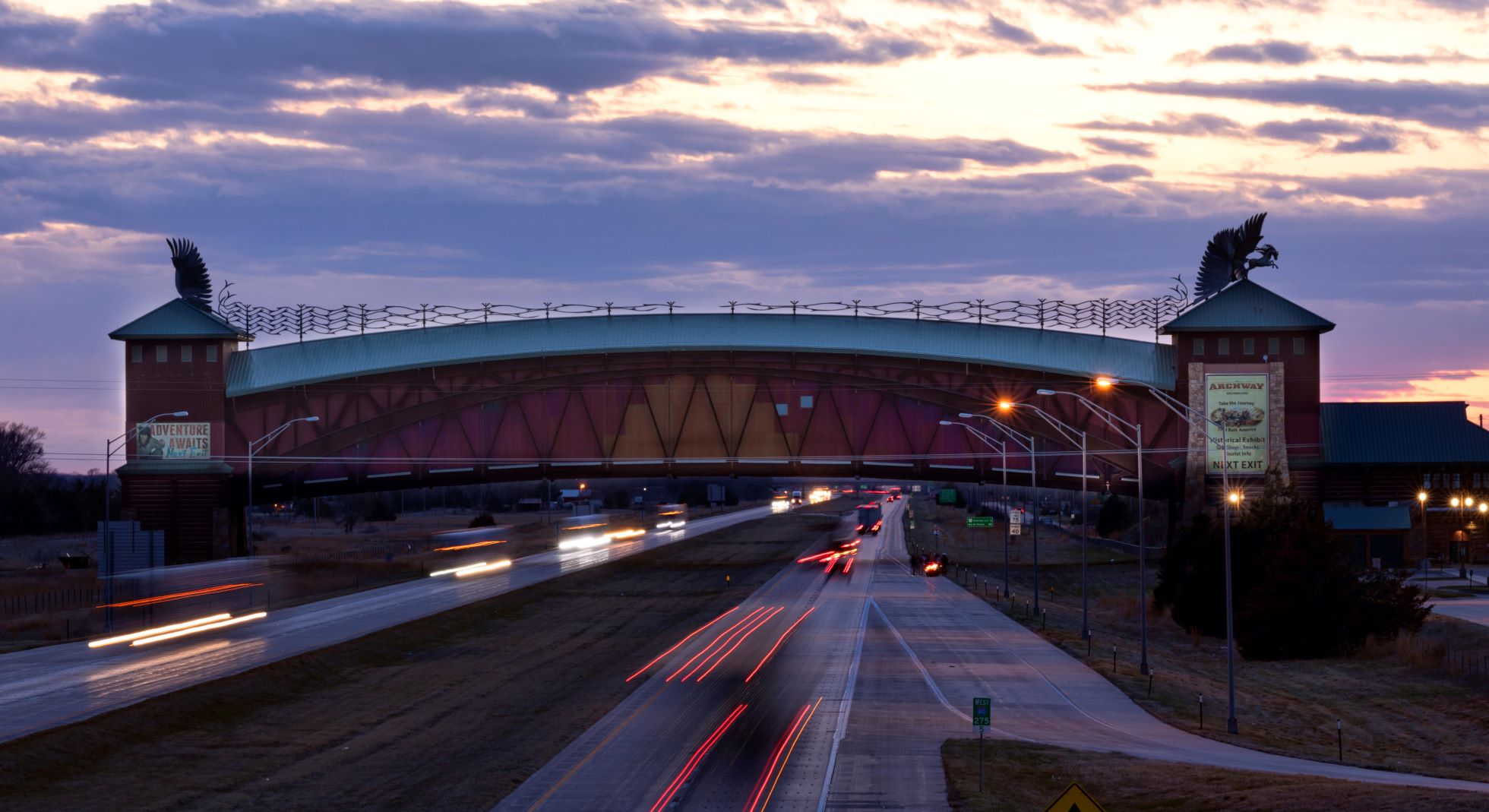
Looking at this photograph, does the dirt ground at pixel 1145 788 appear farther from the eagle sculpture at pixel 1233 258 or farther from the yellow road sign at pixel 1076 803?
the eagle sculpture at pixel 1233 258

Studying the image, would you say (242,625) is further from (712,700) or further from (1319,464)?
(1319,464)

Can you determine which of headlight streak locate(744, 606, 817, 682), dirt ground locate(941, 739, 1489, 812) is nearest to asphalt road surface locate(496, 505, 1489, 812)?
headlight streak locate(744, 606, 817, 682)

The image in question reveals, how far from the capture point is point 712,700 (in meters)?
39.4

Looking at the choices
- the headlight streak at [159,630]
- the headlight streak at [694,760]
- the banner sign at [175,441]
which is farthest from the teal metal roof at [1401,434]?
the banner sign at [175,441]

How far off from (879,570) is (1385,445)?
32.1 m

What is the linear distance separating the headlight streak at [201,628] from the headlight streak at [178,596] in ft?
11.0

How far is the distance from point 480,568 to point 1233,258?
5097 cm

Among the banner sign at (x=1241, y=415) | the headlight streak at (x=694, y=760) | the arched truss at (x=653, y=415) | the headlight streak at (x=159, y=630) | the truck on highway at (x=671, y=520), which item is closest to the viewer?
the headlight streak at (x=694, y=760)

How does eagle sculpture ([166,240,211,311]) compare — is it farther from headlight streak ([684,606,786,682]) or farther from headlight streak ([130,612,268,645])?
headlight streak ([684,606,786,682])

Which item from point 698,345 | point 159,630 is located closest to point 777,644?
point 159,630

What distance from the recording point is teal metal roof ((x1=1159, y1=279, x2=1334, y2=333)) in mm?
84375

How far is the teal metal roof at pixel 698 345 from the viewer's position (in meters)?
86.2

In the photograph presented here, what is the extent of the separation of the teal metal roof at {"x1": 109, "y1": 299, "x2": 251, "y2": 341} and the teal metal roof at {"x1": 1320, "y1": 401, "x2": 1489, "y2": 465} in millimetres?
66189

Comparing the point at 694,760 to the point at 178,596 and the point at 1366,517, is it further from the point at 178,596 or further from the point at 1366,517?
the point at 1366,517
